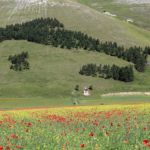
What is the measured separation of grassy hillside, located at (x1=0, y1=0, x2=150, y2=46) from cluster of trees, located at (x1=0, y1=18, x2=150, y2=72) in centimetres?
1108

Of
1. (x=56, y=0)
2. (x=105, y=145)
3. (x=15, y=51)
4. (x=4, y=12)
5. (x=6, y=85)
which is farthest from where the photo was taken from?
(x=56, y=0)

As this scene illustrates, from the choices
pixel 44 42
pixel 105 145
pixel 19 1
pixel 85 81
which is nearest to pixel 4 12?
pixel 19 1

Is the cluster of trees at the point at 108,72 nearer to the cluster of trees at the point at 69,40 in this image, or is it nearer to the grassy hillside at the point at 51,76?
the grassy hillside at the point at 51,76

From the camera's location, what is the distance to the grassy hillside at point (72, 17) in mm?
158125

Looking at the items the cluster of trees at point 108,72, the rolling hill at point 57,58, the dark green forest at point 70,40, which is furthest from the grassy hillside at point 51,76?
the dark green forest at point 70,40

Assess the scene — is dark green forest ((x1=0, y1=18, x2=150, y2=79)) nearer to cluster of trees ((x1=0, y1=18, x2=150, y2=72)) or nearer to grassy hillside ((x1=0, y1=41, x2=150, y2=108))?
cluster of trees ((x1=0, y1=18, x2=150, y2=72))

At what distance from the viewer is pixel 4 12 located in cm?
17138

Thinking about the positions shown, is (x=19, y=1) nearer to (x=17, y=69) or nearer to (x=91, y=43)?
(x=91, y=43)

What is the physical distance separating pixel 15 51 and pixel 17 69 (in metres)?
10.9

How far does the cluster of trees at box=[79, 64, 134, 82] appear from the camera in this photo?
120562 mm

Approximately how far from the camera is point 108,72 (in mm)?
121312

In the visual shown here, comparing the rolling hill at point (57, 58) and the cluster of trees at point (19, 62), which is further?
the cluster of trees at point (19, 62)

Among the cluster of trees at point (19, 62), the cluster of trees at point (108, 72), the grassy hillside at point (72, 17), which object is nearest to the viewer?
the cluster of trees at point (108, 72)

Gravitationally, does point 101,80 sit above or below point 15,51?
below
